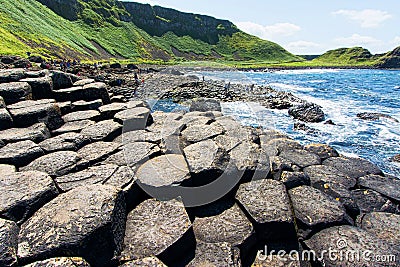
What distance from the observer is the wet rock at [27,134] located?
443 cm

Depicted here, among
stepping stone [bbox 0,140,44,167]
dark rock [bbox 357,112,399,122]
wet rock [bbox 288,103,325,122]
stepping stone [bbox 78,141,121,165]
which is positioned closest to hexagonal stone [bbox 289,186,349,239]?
stepping stone [bbox 78,141,121,165]

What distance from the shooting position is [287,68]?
10294 cm

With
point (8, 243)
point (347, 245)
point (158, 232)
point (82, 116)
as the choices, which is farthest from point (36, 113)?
point (347, 245)

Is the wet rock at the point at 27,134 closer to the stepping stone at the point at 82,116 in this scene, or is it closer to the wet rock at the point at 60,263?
the stepping stone at the point at 82,116

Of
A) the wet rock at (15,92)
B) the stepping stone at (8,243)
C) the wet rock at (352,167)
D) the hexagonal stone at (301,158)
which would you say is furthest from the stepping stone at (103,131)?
the wet rock at (352,167)

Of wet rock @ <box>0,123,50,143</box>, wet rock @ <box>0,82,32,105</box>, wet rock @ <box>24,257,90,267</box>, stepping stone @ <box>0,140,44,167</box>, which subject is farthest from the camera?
wet rock @ <box>0,82,32,105</box>

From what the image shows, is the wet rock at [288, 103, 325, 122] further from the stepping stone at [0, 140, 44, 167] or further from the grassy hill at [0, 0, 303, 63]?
the grassy hill at [0, 0, 303, 63]

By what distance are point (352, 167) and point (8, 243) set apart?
22.8 ft

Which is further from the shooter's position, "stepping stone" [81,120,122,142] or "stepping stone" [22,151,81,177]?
"stepping stone" [81,120,122,142]

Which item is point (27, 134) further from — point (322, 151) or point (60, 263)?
point (322, 151)

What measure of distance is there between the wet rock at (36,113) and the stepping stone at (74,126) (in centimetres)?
25

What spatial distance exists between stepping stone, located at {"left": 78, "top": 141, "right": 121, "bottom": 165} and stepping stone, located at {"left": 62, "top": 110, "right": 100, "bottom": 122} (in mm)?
1380

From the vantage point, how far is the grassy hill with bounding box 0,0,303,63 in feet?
182

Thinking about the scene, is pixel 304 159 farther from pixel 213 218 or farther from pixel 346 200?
pixel 213 218
